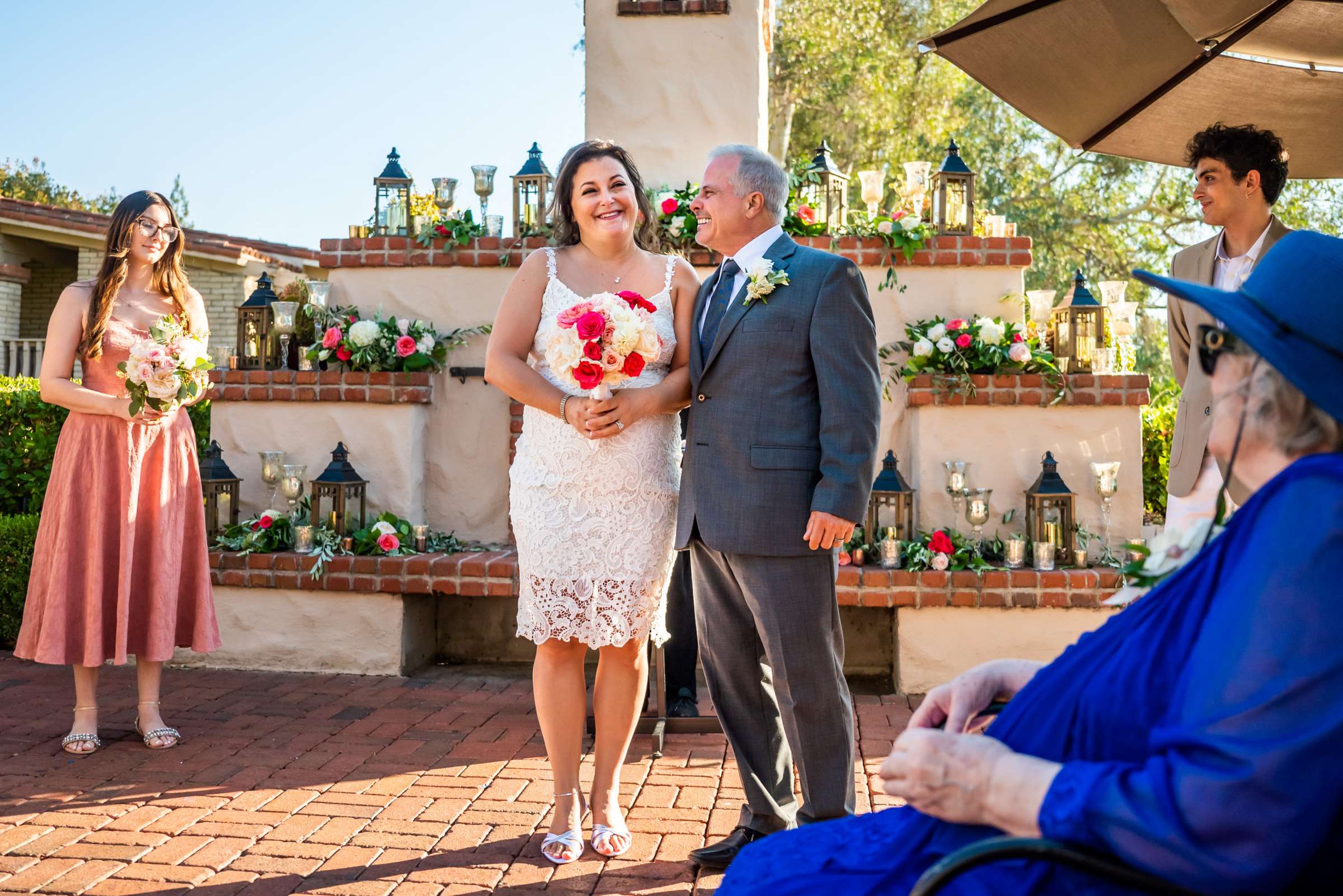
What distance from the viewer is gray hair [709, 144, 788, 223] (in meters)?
3.19

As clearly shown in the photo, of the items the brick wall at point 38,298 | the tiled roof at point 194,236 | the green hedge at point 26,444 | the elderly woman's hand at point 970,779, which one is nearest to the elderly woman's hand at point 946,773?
the elderly woman's hand at point 970,779

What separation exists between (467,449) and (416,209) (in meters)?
1.57

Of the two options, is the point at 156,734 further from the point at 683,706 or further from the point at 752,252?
the point at 752,252

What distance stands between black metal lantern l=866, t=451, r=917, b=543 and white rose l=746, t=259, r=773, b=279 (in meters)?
2.54

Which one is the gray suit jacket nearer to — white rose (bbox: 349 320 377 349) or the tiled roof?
white rose (bbox: 349 320 377 349)

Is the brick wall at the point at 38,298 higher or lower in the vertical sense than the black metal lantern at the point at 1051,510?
higher

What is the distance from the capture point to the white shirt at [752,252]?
3229 mm

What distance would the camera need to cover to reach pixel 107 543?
4.40 metres

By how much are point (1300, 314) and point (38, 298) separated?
19.6 m

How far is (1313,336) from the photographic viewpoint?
1.27m

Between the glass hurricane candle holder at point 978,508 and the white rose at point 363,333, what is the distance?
3.33 m

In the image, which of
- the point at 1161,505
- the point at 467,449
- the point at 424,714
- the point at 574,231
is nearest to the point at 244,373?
the point at 467,449

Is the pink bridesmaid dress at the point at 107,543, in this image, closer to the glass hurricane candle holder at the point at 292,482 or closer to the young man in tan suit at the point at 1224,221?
the glass hurricane candle holder at the point at 292,482

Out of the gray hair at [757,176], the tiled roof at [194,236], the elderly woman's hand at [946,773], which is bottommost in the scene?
the elderly woman's hand at [946,773]
